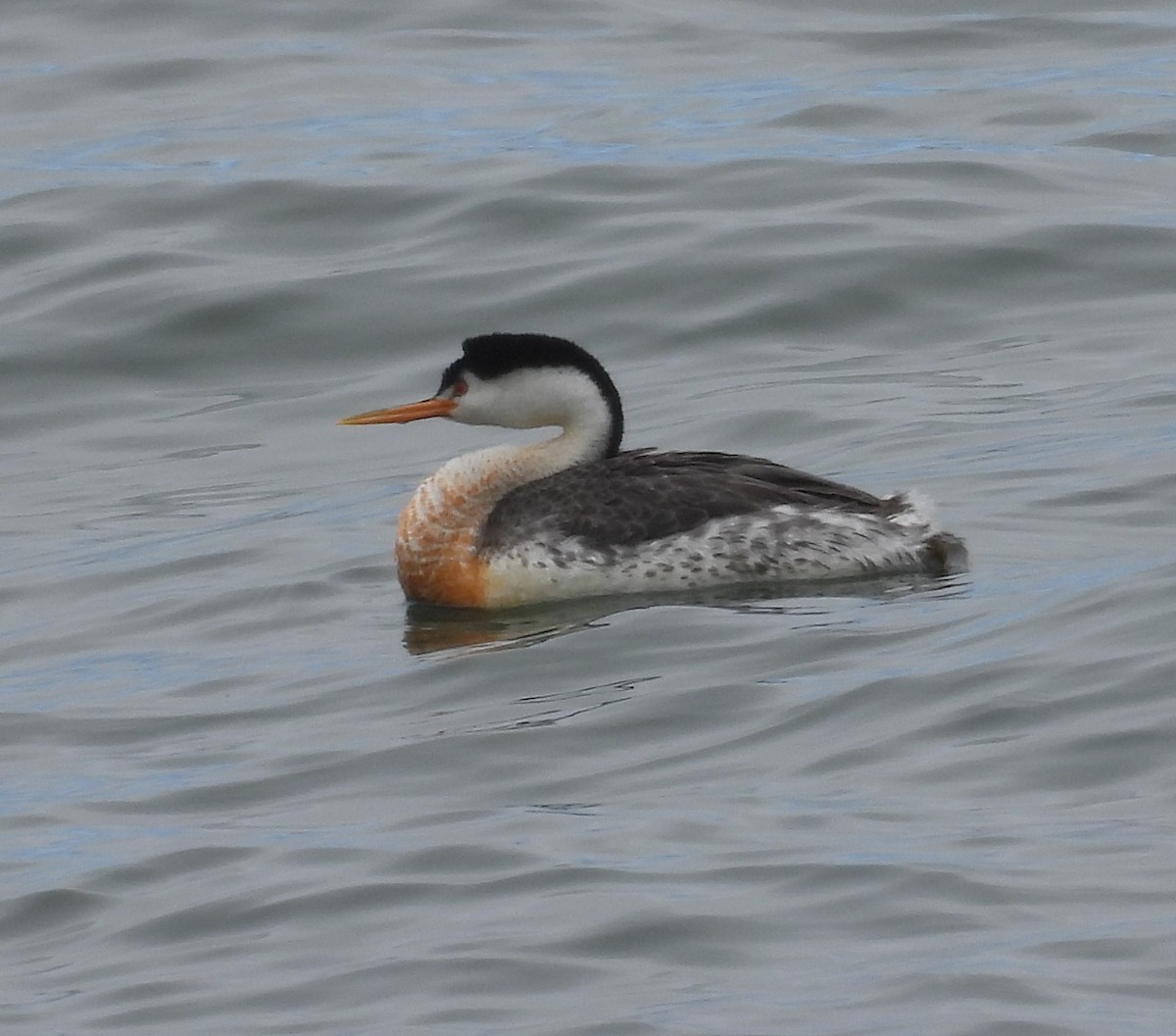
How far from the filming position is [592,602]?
35.8 feet

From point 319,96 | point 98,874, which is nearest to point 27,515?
point 98,874

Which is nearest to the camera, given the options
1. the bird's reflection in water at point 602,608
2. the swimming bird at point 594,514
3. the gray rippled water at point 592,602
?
the gray rippled water at point 592,602

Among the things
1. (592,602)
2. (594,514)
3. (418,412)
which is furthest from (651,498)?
(418,412)

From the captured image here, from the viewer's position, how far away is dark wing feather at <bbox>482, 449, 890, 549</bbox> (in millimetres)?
10883

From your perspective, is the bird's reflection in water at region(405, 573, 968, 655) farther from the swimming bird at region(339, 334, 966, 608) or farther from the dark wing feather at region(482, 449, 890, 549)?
the dark wing feather at region(482, 449, 890, 549)

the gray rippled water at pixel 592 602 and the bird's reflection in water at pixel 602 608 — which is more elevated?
the gray rippled water at pixel 592 602

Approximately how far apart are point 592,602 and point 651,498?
0.46 meters

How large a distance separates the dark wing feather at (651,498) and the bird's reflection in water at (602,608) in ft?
0.85

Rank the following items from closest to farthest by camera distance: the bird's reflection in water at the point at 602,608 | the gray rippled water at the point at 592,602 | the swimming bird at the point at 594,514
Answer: the gray rippled water at the point at 592,602, the bird's reflection in water at the point at 602,608, the swimming bird at the point at 594,514

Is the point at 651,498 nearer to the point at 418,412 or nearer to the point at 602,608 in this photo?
the point at 602,608

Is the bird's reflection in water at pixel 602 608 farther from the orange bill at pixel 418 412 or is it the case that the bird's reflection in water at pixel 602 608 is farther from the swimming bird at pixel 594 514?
the orange bill at pixel 418 412

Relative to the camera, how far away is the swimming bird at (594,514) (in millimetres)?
10859

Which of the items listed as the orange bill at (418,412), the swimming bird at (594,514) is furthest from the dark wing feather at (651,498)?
the orange bill at (418,412)

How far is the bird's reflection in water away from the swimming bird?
54 millimetres
